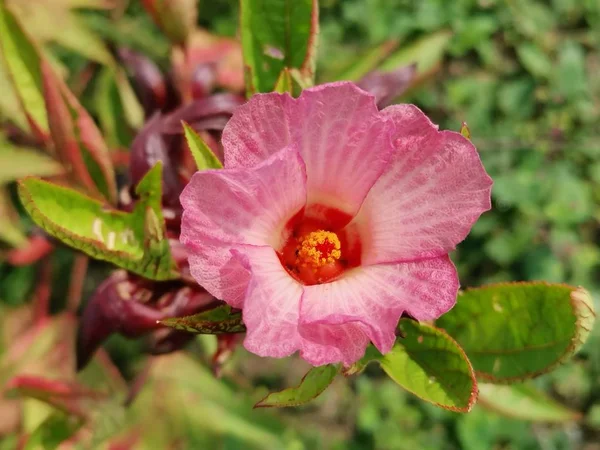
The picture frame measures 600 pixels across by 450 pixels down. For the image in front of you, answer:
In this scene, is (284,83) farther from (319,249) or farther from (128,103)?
(128,103)

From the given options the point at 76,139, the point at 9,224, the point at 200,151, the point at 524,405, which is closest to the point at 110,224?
the point at 200,151

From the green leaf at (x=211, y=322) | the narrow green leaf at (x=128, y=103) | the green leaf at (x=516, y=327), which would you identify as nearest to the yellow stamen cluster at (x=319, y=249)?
the green leaf at (x=211, y=322)

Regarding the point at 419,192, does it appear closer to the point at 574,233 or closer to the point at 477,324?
the point at 477,324

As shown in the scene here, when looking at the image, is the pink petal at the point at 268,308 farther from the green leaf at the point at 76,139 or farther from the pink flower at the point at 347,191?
the green leaf at the point at 76,139

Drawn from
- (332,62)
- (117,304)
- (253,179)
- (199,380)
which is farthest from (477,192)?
(332,62)

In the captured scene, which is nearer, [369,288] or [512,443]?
[369,288]

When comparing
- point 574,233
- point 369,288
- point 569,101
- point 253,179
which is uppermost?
point 253,179
